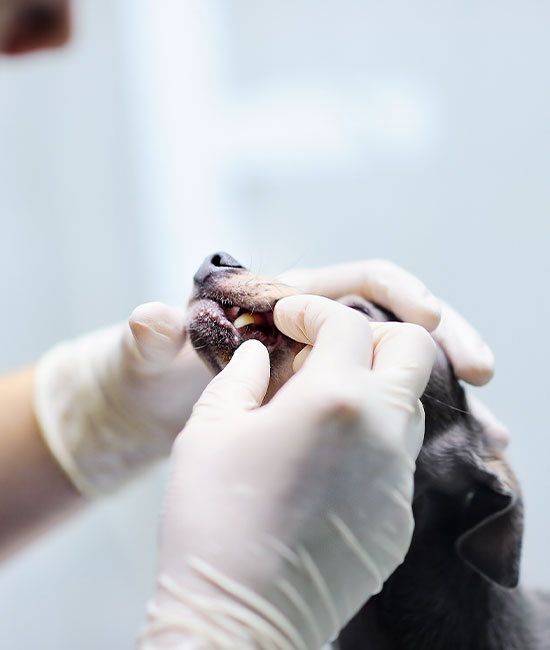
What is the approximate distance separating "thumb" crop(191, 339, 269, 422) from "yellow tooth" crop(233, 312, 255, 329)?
4.4 inches

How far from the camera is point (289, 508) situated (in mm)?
627

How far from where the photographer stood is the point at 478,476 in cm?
93

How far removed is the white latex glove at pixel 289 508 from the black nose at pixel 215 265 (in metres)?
0.24

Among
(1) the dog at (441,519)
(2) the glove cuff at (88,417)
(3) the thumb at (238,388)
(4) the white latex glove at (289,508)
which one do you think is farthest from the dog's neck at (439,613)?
(2) the glove cuff at (88,417)

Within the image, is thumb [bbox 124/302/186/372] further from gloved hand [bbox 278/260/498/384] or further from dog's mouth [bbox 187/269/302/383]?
gloved hand [bbox 278/260/498/384]

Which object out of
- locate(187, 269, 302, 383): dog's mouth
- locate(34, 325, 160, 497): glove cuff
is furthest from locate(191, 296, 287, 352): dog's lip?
locate(34, 325, 160, 497): glove cuff

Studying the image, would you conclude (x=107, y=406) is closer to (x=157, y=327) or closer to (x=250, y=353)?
(x=157, y=327)

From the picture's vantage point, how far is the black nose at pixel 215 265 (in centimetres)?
89

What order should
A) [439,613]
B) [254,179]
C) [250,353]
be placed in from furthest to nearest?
[254,179]
[439,613]
[250,353]

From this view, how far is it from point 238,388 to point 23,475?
0.85 metres

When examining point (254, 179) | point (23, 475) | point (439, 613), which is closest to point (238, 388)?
point (439, 613)

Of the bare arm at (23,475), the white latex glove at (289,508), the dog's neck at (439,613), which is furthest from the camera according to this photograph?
the bare arm at (23,475)

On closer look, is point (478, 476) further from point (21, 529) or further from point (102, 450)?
point (21, 529)

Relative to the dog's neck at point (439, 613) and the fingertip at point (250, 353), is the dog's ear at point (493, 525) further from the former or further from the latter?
the fingertip at point (250, 353)
